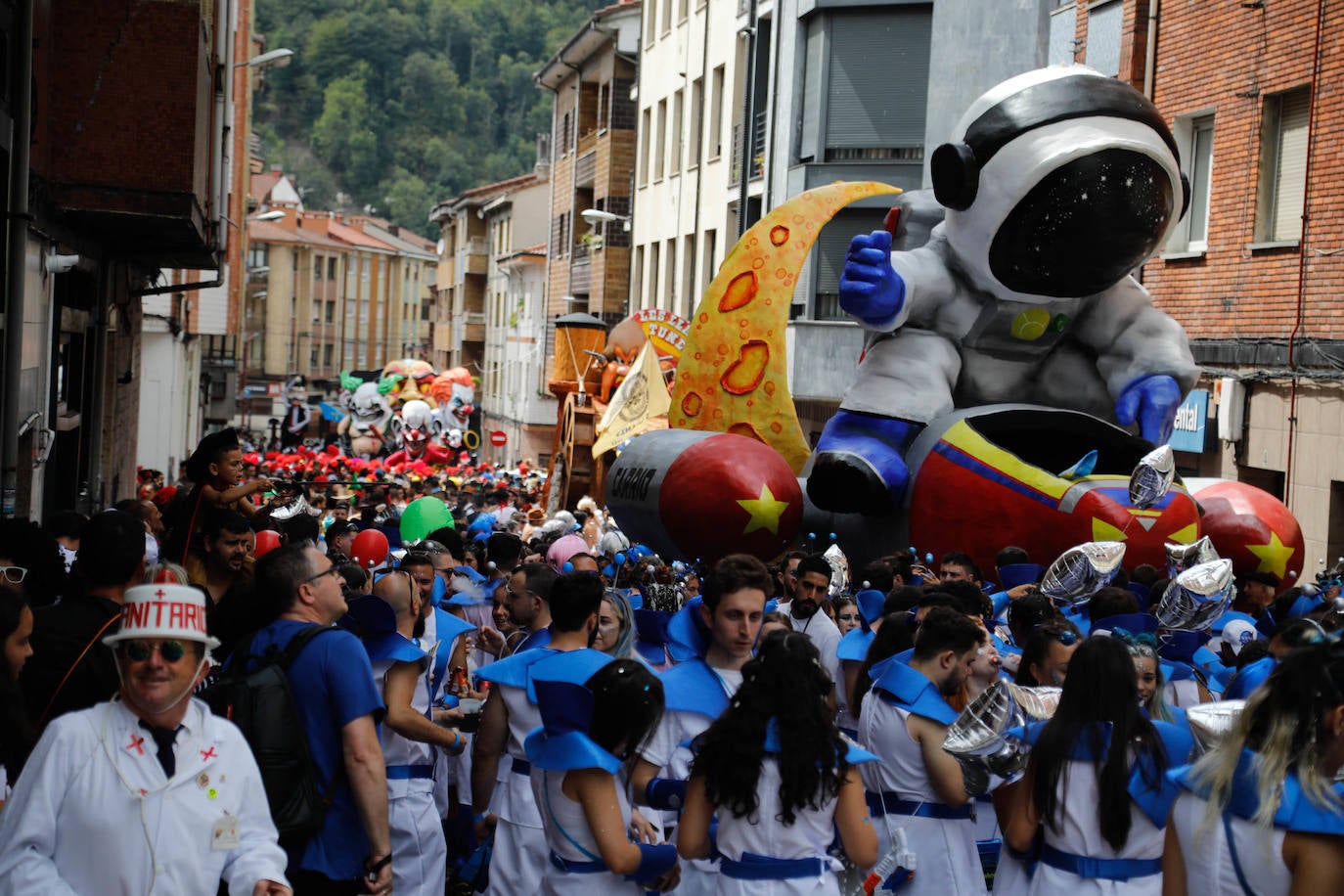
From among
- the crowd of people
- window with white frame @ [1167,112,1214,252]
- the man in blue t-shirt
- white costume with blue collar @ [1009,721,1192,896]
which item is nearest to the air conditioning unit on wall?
window with white frame @ [1167,112,1214,252]

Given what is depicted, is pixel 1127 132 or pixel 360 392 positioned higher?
pixel 1127 132

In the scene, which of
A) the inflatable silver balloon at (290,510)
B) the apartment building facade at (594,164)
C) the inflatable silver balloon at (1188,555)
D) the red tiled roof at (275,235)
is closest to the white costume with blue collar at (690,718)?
the inflatable silver balloon at (1188,555)

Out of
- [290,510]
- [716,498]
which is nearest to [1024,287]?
[716,498]

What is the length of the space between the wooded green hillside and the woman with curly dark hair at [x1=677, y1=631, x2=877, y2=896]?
117074 mm

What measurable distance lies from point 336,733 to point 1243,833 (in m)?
2.75

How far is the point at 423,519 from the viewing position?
12156 millimetres

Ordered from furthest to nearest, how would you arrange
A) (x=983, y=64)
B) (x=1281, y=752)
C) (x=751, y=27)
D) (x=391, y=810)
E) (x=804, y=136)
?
(x=751, y=27)
(x=804, y=136)
(x=983, y=64)
(x=391, y=810)
(x=1281, y=752)

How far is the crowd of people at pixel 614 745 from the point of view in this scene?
429 cm

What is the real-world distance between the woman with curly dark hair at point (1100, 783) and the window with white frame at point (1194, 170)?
1396cm

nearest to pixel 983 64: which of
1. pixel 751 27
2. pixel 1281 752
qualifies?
pixel 751 27

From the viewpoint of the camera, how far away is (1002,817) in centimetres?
535

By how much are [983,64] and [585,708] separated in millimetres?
17954

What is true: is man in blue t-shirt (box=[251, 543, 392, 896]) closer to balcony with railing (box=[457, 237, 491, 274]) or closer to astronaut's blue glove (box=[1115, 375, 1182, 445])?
astronaut's blue glove (box=[1115, 375, 1182, 445])

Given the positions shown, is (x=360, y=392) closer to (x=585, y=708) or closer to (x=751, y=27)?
(x=751, y=27)
